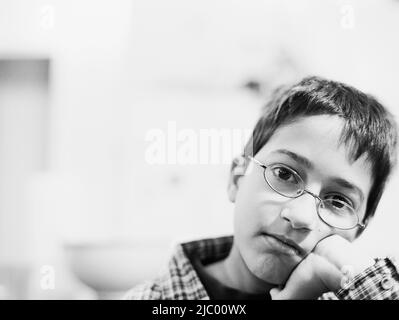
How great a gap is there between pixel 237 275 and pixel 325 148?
328mm

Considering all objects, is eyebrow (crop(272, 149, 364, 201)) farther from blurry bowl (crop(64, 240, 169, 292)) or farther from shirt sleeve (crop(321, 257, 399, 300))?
blurry bowl (crop(64, 240, 169, 292))

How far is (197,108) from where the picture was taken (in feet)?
3.52

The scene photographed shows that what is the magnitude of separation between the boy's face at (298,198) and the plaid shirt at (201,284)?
0.31 ft

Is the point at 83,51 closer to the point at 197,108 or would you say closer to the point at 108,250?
the point at 197,108

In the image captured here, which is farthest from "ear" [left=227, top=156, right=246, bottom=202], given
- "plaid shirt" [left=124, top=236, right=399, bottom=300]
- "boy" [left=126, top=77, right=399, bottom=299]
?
"plaid shirt" [left=124, top=236, right=399, bottom=300]

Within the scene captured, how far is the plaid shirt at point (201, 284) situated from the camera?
3.01ft

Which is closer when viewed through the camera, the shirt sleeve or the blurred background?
the shirt sleeve

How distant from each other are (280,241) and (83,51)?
59 cm

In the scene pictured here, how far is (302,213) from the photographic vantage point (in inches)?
37.7

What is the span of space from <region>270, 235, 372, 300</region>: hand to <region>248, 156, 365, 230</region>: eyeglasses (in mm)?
34

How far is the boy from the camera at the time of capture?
94 cm

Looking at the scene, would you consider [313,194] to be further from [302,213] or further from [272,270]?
[272,270]

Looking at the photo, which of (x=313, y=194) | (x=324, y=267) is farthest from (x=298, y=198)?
(x=324, y=267)
